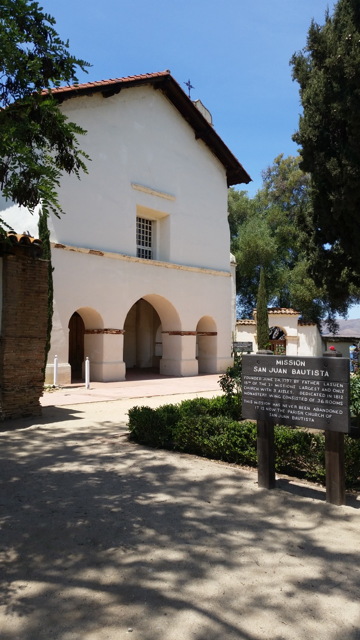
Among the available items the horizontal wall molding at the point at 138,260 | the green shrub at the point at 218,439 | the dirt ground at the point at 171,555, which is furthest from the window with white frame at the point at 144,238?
the dirt ground at the point at 171,555

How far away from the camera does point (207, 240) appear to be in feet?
68.8

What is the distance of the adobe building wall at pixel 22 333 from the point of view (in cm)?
815

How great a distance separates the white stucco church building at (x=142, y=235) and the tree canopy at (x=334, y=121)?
8216 millimetres

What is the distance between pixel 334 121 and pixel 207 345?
45.5 feet

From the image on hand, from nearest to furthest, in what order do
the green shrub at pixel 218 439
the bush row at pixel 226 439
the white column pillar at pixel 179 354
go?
the bush row at pixel 226 439, the green shrub at pixel 218 439, the white column pillar at pixel 179 354

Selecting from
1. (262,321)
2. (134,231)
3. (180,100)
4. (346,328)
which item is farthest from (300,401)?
(346,328)

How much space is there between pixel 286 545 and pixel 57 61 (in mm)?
4797

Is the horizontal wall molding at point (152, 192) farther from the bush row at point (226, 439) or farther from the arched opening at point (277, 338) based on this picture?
the bush row at point (226, 439)

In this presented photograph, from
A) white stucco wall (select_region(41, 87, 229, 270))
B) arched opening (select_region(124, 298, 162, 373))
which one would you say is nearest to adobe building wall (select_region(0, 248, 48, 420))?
white stucco wall (select_region(41, 87, 229, 270))

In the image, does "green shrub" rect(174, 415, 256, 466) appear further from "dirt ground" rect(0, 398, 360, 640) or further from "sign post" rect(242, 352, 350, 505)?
"sign post" rect(242, 352, 350, 505)

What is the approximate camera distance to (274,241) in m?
33.8

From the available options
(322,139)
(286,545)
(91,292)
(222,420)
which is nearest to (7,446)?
(222,420)

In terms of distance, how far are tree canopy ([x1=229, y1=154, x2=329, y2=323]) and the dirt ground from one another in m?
25.8

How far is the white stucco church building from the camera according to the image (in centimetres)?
1565
